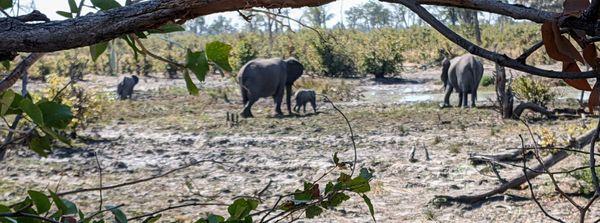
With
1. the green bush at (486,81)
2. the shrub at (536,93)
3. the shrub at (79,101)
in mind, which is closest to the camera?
the shrub at (79,101)

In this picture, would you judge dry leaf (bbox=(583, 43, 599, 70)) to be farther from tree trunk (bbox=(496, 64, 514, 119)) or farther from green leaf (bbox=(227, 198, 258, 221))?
tree trunk (bbox=(496, 64, 514, 119))

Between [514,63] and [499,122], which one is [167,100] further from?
[514,63]

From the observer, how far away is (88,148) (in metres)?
8.65

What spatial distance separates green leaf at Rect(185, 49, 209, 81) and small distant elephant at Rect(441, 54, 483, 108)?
11.7m

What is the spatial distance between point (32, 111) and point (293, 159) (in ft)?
22.1

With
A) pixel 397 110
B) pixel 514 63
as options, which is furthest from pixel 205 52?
pixel 397 110

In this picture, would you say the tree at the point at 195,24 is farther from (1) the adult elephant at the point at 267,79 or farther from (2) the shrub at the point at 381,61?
(2) the shrub at the point at 381,61

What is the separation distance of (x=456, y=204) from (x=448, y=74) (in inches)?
333

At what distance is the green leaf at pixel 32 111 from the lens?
36.3 inches

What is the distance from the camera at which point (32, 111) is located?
928mm

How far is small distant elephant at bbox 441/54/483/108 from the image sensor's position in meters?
12.9

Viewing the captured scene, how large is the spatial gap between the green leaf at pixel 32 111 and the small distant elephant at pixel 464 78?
1194 cm

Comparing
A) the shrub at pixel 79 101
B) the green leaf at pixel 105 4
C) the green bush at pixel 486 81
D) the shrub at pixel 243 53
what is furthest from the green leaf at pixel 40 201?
the shrub at pixel 243 53

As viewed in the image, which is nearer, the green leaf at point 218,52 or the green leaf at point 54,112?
the green leaf at point 54,112
